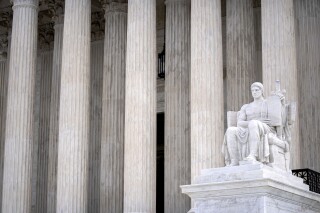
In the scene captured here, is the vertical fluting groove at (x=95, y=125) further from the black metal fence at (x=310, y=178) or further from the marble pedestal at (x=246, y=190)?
the marble pedestal at (x=246, y=190)

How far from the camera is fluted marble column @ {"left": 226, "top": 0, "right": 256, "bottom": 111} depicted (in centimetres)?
3825

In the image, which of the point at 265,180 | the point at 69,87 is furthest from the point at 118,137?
the point at 265,180

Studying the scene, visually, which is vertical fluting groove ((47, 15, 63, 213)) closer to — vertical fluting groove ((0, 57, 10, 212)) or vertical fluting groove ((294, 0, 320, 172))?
vertical fluting groove ((0, 57, 10, 212))

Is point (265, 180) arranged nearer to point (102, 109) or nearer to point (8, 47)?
point (102, 109)

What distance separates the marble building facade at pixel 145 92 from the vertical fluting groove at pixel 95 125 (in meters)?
0.11

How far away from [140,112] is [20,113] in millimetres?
8265

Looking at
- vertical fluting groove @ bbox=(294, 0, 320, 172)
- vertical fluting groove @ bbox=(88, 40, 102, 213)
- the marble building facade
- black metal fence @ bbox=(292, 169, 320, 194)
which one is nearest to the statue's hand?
black metal fence @ bbox=(292, 169, 320, 194)

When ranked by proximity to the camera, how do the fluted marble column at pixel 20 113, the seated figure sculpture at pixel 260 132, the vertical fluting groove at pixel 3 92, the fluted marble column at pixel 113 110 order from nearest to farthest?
the seated figure sculpture at pixel 260 132, the fluted marble column at pixel 20 113, the fluted marble column at pixel 113 110, the vertical fluting groove at pixel 3 92

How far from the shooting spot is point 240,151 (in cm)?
2395

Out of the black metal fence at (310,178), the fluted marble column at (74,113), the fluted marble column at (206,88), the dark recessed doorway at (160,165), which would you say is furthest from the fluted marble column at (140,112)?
the dark recessed doorway at (160,165)

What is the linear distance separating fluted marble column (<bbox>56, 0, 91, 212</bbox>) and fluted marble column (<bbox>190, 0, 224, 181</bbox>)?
6.65m

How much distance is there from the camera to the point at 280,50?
108ft

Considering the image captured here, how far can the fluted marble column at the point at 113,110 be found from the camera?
137 feet

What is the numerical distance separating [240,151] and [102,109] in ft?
71.2
